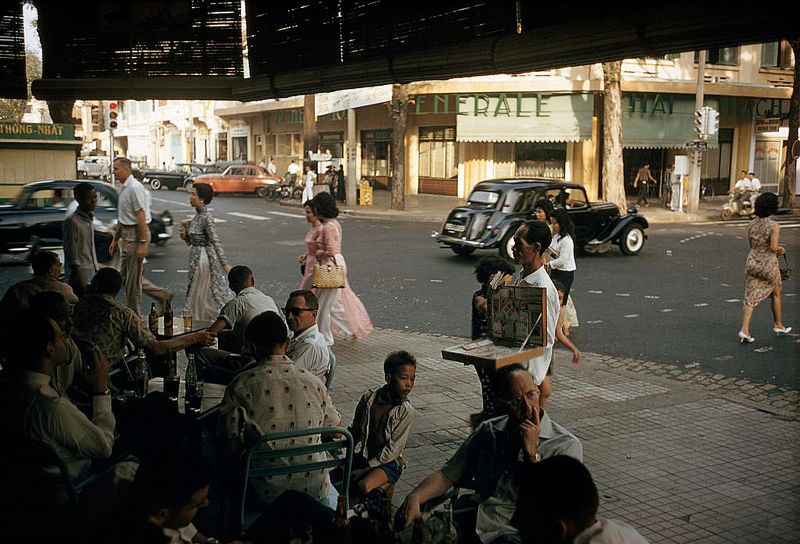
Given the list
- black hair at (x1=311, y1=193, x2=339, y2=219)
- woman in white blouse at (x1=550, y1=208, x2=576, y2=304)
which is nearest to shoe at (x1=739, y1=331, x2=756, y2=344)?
woman in white blouse at (x1=550, y1=208, x2=576, y2=304)

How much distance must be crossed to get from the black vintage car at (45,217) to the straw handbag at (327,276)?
701 cm

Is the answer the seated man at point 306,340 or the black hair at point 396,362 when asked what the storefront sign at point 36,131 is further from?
the black hair at point 396,362

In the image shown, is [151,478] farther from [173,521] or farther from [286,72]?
[286,72]

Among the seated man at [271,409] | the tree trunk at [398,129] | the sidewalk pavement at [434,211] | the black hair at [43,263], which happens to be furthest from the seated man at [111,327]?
the tree trunk at [398,129]

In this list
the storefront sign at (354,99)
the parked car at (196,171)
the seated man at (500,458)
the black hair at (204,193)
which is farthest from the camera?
the parked car at (196,171)

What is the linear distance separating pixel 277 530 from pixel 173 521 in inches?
18.9

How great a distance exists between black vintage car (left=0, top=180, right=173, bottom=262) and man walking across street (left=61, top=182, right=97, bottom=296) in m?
5.55

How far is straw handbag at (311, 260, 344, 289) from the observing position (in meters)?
9.24

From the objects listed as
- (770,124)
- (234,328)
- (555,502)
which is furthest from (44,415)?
(770,124)

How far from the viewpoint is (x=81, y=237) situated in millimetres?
9352

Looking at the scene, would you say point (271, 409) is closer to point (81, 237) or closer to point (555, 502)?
point (555, 502)

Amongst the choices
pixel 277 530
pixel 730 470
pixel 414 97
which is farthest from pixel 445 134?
pixel 277 530

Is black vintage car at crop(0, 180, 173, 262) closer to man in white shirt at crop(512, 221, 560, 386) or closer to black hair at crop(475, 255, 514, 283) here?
black hair at crop(475, 255, 514, 283)

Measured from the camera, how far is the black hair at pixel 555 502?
2588 millimetres
